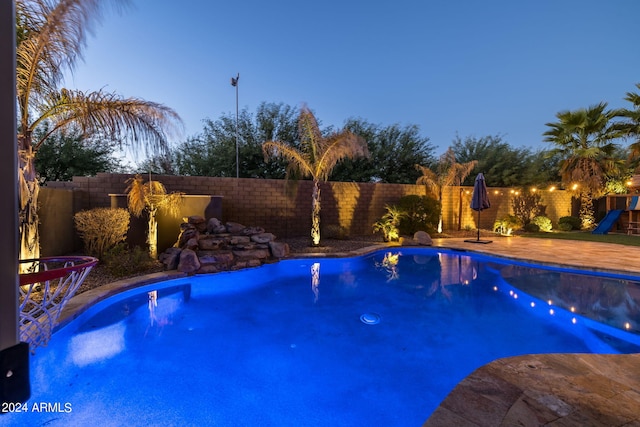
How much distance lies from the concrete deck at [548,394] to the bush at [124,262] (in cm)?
590

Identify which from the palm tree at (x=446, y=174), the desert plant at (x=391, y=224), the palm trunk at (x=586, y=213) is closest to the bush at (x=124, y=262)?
the desert plant at (x=391, y=224)

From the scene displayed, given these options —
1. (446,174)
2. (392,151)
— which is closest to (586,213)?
(446,174)

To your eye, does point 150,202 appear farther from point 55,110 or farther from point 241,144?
point 241,144

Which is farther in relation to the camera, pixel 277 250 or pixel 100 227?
pixel 277 250

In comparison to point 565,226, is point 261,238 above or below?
above

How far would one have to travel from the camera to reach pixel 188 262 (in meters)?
6.32

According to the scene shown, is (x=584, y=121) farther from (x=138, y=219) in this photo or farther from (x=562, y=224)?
(x=138, y=219)

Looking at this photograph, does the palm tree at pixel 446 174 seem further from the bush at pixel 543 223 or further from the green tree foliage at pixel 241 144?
the green tree foliage at pixel 241 144

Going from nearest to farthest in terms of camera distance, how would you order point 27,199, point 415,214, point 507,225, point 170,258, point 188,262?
point 27,199, point 188,262, point 170,258, point 415,214, point 507,225

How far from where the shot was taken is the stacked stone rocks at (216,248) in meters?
6.46

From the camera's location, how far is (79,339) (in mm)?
3744

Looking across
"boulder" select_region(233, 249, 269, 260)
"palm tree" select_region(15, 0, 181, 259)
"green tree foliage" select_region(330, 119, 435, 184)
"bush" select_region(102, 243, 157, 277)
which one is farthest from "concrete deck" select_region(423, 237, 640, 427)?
"green tree foliage" select_region(330, 119, 435, 184)

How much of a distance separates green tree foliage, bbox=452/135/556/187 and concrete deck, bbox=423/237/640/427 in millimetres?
15484

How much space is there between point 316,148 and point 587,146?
12899mm
